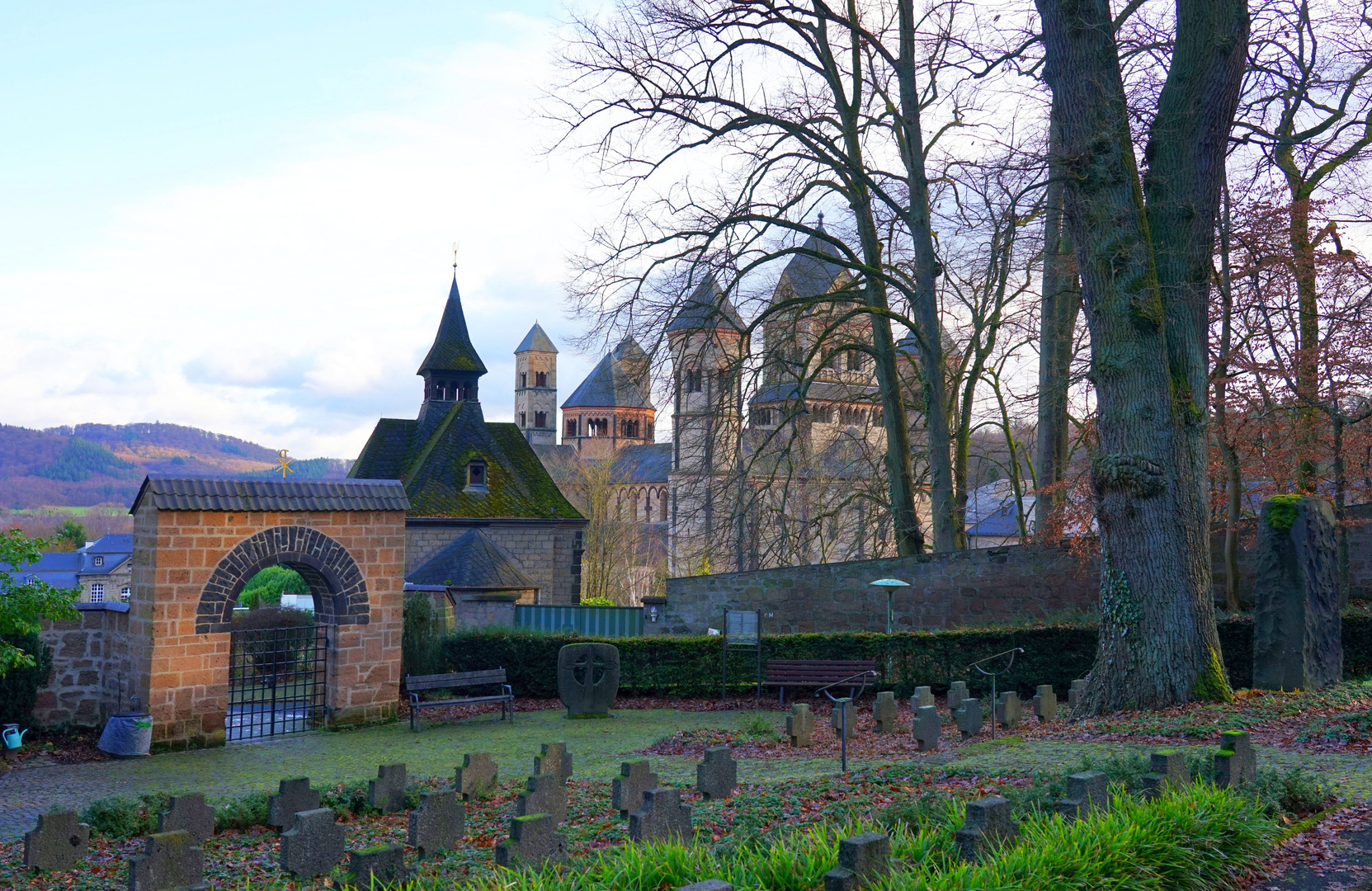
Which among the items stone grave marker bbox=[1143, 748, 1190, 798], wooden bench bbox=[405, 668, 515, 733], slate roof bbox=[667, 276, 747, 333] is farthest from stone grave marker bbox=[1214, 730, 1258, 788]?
wooden bench bbox=[405, 668, 515, 733]

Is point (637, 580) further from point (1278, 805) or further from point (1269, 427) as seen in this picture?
point (1278, 805)

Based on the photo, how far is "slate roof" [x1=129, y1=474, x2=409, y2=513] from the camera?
1374 centimetres

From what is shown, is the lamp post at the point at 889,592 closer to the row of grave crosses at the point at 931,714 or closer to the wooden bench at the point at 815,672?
the wooden bench at the point at 815,672

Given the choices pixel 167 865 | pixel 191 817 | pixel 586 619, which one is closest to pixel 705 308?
pixel 586 619

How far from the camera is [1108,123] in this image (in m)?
11.2

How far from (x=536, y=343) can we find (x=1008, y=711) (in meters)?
94.2

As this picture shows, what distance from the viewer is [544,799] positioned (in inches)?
286

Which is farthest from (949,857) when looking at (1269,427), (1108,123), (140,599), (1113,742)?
(1269,427)

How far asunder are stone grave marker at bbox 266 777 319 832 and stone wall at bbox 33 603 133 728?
6.90 meters

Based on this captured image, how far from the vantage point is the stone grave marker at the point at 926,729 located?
11.3 m

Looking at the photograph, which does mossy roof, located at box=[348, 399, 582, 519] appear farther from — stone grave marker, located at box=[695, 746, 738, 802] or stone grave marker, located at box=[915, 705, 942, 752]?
stone grave marker, located at box=[695, 746, 738, 802]

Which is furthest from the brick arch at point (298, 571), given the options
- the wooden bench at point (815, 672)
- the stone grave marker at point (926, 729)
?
the stone grave marker at point (926, 729)

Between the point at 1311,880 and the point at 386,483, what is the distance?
13.1m

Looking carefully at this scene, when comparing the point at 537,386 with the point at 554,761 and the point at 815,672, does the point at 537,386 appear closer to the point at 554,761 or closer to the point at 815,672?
the point at 815,672
